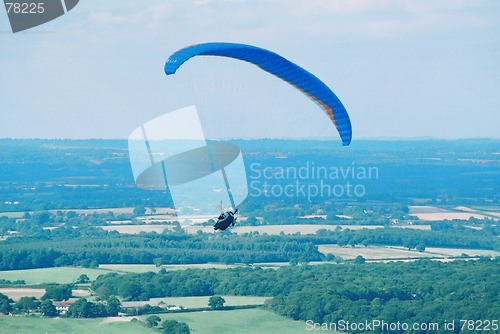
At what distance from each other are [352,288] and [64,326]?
16.1 metres

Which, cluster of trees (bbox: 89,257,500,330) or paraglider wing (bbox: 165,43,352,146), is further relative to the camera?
cluster of trees (bbox: 89,257,500,330)

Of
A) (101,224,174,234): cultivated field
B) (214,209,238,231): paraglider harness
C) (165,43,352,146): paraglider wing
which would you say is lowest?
(101,224,174,234): cultivated field

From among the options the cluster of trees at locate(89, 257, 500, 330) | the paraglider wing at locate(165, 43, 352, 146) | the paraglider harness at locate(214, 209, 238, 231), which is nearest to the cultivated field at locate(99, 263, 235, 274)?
the cluster of trees at locate(89, 257, 500, 330)

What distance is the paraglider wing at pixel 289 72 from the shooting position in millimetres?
39500

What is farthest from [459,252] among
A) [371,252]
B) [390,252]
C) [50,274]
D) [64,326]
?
[64,326]

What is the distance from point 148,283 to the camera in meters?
68.7

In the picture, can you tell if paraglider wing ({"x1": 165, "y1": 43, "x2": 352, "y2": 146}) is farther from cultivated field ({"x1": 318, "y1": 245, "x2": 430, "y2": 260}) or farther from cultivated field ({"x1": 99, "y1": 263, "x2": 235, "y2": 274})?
cultivated field ({"x1": 318, "y1": 245, "x2": 430, "y2": 260})

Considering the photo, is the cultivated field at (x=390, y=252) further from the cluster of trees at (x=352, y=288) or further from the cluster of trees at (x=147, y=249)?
the cluster of trees at (x=352, y=288)

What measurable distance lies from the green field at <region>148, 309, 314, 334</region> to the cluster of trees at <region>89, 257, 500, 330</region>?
45.6 inches

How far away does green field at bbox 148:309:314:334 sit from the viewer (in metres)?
55.4

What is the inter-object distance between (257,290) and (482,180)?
403 ft

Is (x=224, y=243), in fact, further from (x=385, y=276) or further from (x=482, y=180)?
(x=482, y=180)

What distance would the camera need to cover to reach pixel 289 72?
1644 inches

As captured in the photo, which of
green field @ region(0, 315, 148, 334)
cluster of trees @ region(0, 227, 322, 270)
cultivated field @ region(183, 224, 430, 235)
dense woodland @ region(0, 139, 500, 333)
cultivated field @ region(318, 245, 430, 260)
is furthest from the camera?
cultivated field @ region(183, 224, 430, 235)
